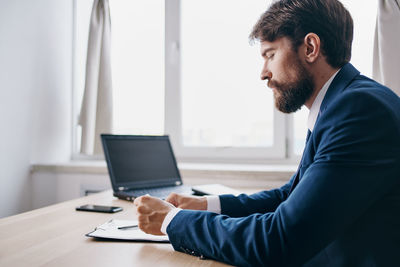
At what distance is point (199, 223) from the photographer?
805mm

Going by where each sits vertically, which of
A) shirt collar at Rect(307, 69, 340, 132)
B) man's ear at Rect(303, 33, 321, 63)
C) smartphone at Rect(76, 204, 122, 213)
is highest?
man's ear at Rect(303, 33, 321, 63)

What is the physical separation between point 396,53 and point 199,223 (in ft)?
5.29

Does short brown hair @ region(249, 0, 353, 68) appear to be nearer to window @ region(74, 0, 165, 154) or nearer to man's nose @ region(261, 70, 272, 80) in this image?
man's nose @ region(261, 70, 272, 80)

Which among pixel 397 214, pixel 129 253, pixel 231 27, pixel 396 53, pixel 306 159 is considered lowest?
pixel 129 253

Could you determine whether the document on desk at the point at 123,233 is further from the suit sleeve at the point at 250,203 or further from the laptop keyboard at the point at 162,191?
the laptop keyboard at the point at 162,191

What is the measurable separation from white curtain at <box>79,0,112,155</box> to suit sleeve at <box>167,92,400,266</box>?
1.79 meters

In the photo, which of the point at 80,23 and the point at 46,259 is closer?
the point at 46,259

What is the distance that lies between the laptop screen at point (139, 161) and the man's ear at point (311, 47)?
937 millimetres

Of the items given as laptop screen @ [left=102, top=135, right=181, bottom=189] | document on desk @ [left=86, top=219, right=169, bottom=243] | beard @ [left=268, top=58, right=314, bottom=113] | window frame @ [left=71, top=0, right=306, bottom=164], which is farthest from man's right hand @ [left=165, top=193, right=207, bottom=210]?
window frame @ [left=71, top=0, right=306, bottom=164]

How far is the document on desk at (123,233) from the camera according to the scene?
0.90 metres

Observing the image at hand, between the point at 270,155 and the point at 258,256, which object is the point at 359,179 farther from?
the point at 270,155

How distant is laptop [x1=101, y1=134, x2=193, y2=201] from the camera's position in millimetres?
1521

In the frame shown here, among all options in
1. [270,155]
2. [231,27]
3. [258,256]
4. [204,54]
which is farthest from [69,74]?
[258,256]

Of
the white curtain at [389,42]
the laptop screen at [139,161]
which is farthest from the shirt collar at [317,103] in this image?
the white curtain at [389,42]
